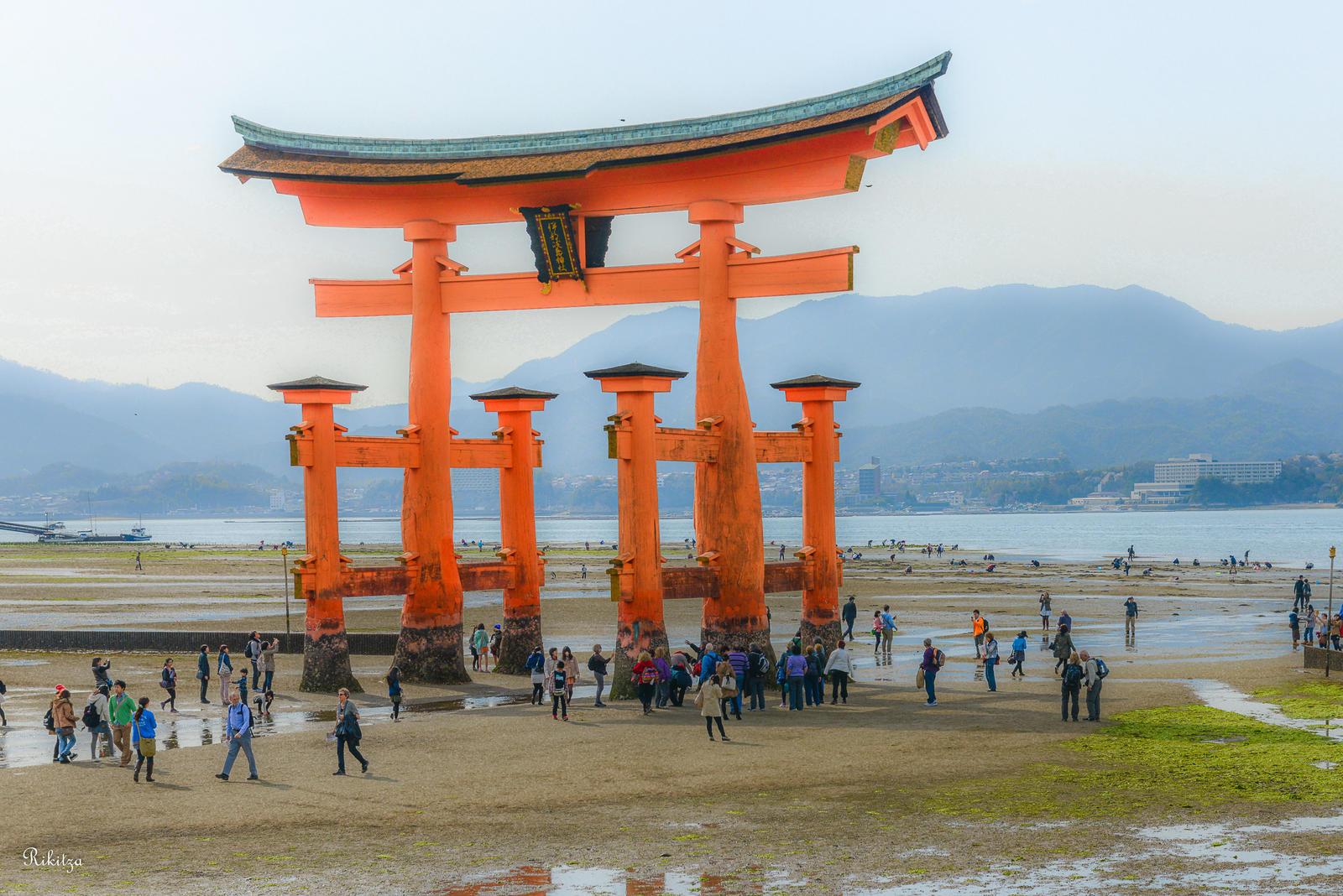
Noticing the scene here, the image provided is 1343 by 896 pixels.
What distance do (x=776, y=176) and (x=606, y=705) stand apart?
497 inches

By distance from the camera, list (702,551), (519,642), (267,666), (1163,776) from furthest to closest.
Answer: (519,642) < (702,551) < (267,666) < (1163,776)

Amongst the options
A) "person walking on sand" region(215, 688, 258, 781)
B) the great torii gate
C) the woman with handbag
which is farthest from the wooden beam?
"person walking on sand" region(215, 688, 258, 781)

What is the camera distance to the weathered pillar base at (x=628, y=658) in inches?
1032

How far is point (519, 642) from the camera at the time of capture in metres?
32.2

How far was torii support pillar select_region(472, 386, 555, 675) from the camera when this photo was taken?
32.2 metres

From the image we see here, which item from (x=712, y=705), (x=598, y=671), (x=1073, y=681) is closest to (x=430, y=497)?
(x=598, y=671)

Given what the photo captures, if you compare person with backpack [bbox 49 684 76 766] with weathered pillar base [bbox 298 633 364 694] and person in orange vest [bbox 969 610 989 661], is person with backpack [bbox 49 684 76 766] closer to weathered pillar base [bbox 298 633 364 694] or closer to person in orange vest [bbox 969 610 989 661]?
weathered pillar base [bbox 298 633 364 694]

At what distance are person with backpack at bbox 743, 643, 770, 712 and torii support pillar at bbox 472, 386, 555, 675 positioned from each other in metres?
8.31

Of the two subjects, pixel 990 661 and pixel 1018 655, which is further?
pixel 1018 655

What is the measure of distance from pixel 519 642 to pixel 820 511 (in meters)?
8.78

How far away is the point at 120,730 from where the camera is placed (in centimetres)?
1964

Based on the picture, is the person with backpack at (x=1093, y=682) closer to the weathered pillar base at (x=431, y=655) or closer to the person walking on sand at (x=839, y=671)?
the person walking on sand at (x=839, y=671)

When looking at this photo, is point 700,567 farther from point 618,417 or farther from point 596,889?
point 596,889

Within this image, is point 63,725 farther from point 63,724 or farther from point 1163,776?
point 1163,776
